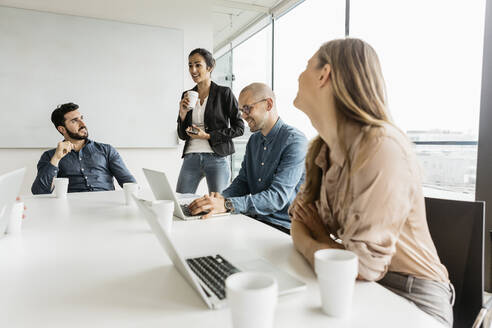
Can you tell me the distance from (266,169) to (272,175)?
5cm

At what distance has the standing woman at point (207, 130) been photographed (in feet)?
8.62

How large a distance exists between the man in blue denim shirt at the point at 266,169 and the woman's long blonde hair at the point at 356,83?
67 cm

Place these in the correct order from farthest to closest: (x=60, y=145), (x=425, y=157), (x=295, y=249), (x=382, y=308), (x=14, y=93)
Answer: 1. (x=14, y=93)
2. (x=425, y=157)
3. (x=60, y=145)
4. (x=295, y=249)
5. (x=382, y=308)

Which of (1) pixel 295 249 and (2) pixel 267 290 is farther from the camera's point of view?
(1) pixel 295 249

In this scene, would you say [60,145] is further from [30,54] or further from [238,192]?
[30,54]

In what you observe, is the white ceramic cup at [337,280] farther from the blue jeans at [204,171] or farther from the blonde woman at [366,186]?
the blue jeans at [204,171]

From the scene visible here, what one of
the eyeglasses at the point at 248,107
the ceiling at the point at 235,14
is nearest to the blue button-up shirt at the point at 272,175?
the eyeglasses at the point at 248,107

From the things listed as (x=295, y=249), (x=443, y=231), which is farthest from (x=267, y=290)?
(x=443, y=231)

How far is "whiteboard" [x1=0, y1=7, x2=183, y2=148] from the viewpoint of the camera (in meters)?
3.18

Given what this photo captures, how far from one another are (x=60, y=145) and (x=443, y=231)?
2.30 m

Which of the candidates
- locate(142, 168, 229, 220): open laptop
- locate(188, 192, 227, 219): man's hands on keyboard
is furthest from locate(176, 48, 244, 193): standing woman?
locate(188, 192, 227, 219): man's hands on keyboard

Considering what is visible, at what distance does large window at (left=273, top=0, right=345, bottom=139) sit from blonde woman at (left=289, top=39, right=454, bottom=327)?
2512mm

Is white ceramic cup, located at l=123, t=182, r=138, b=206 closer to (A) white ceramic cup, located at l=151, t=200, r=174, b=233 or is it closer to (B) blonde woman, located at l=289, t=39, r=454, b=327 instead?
(A) white ceramic cup, located at l=151, t=200, r=174, b=233

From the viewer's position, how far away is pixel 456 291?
104cm
